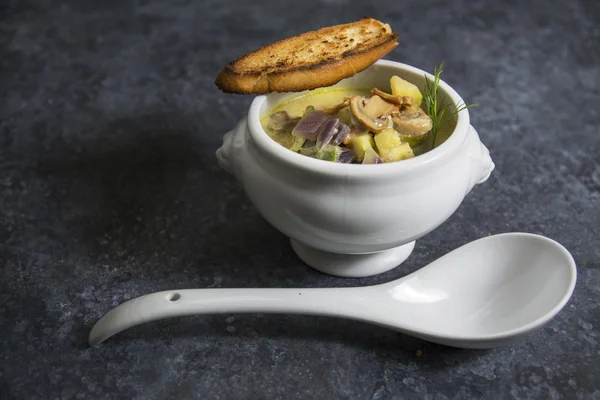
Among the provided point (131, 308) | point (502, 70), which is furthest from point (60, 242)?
point (502, 70)

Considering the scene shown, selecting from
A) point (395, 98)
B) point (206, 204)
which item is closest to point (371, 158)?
point (395, 98)

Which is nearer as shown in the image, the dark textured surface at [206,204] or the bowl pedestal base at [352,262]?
the dark textured surface at [206,204]

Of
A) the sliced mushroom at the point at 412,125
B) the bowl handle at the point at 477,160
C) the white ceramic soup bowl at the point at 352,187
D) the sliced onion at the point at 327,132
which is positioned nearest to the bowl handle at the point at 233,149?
the white ceramic soup bowl at the point at 352,187

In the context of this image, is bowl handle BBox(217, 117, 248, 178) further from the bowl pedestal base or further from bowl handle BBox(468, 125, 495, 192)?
bowl handle BBox(468, 125, 495, 192)

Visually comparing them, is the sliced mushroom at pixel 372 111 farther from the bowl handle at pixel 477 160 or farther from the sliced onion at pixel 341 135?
the bowl handle at pixel 477 160

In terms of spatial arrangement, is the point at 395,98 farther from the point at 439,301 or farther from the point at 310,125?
the point at 439,301
